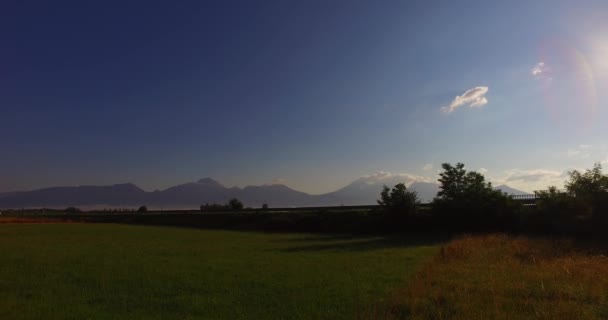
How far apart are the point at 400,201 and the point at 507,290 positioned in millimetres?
42269

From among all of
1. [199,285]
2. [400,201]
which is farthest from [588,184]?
[199,285]

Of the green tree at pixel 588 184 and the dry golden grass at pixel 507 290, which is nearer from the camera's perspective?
the dry golden grass at pixel 507 290

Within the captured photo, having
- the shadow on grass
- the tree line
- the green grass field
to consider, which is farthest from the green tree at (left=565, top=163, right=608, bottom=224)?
the green grass field

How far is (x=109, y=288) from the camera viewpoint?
14.4 meters

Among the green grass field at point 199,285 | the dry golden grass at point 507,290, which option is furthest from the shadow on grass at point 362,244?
the dry golden grass at point 507,290

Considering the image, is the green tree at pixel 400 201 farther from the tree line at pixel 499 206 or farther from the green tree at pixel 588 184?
the green tree at pixel 588 184

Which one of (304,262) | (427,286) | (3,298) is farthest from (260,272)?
(3,298)

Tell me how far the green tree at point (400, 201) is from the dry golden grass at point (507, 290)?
34.5 meters

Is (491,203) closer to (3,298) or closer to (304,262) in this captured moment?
(304,262)

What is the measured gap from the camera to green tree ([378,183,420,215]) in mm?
54344

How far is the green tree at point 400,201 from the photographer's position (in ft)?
178

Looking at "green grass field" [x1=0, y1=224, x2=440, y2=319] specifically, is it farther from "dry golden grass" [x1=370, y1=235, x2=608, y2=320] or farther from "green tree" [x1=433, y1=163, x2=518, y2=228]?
"green tree" [x1=433, y1=163, x2=518, y2=228]

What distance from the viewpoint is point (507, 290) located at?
42.8ft

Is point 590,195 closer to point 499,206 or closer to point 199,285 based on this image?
point 499,206
